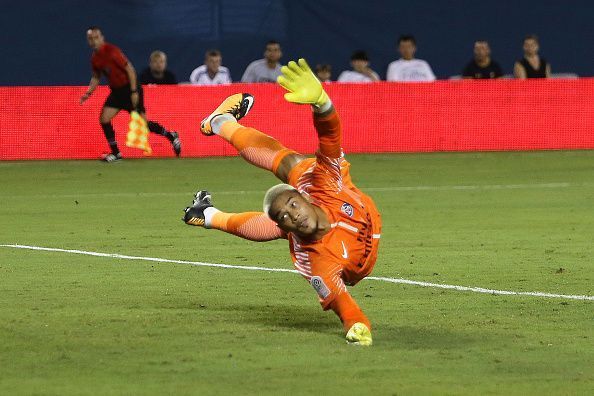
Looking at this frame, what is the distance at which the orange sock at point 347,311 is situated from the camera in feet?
26.0

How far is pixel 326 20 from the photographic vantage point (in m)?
26.8

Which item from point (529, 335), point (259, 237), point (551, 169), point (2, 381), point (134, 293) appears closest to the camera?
point (2, 381)

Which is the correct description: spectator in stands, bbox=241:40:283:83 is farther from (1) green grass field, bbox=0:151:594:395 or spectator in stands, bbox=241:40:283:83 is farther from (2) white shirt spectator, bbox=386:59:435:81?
(1) green grass field, bbox=0:151:594:395

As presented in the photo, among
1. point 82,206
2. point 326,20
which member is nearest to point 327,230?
point 82,206

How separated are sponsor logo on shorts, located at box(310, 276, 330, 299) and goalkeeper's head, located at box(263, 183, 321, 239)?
0.29 m

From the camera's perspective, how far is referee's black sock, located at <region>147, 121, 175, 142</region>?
2173 centimetres

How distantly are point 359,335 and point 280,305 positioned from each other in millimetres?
1596

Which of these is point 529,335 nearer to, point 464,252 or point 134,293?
point 134,293

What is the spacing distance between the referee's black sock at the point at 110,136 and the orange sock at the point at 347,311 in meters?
14.0

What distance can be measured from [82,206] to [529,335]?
9.17 metres

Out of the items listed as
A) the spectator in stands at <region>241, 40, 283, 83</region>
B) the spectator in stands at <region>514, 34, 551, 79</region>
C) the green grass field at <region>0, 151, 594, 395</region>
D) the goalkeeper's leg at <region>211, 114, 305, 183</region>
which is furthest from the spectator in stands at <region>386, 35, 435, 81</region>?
the goalkeeper's leg at <region>211, 114, 305, 183</region>

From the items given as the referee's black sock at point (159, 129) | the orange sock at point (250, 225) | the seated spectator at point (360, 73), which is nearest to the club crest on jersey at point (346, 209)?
the orange sock at point (250, 225)

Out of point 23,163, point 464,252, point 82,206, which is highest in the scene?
point 464,252

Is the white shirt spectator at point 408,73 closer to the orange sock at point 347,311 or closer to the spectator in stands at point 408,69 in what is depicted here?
the spectator in stands at point 408,69
